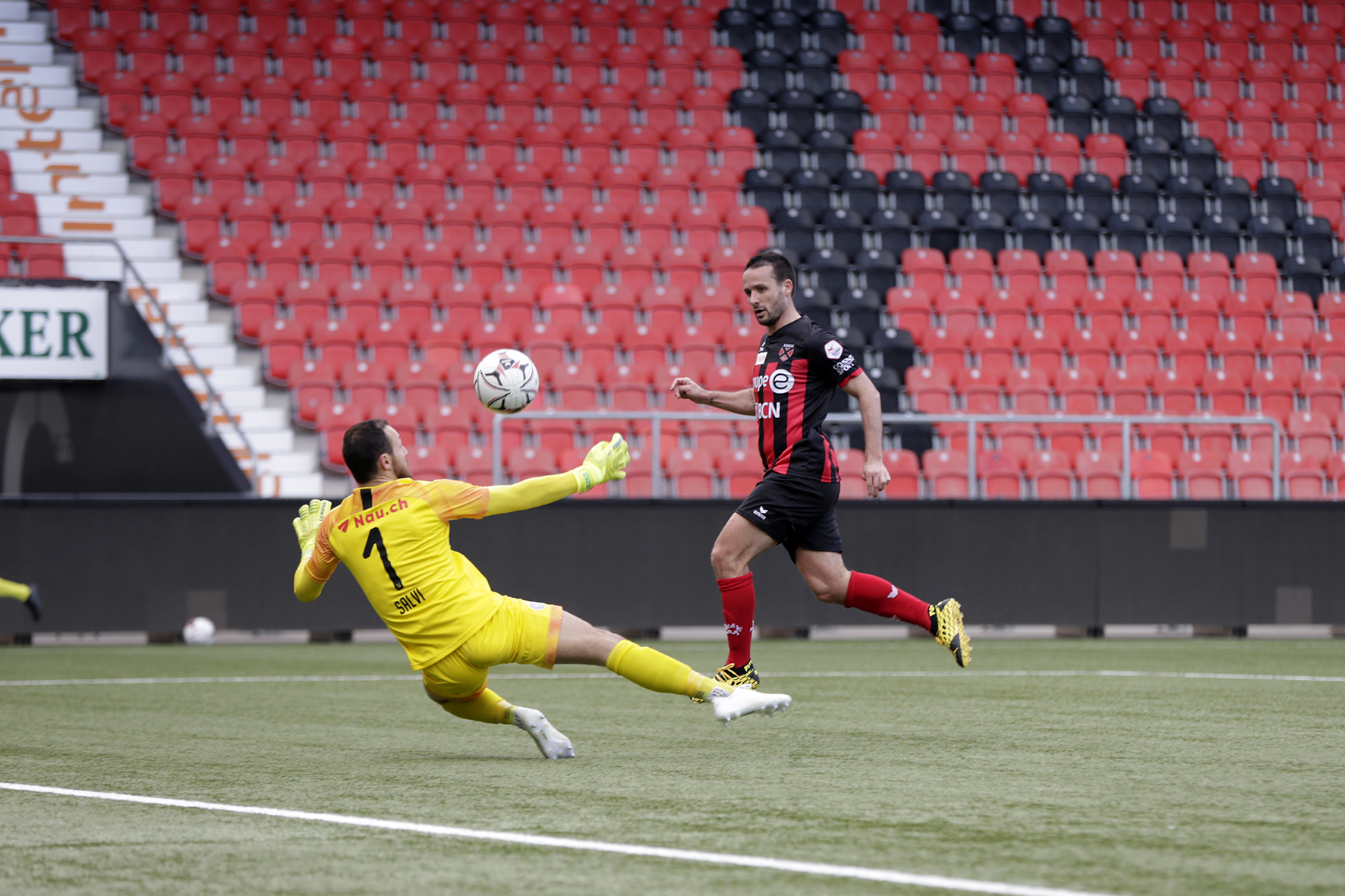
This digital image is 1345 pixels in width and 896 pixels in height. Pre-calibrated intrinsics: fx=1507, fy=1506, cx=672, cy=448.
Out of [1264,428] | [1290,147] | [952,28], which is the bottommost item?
[1264,428]

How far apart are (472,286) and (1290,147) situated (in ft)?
39.9

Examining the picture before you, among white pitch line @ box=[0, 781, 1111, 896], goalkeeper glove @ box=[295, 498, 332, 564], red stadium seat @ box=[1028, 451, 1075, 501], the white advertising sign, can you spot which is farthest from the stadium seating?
white pitch line @ box=[0, 781, 1111, 896]

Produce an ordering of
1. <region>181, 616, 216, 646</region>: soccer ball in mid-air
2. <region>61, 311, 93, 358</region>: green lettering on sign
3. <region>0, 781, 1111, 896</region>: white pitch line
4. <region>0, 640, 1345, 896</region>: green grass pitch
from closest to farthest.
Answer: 1. <region>0, 781, 1111, 896</region>: white pitch line
2. <region>0, 640, 1345, 896</region>: green grass pitch
3. <region>181, 616, 216, 646</region>: soccer ball in mid-air
4. <region>61, 311, 93, 358</region>: green lettering on sign

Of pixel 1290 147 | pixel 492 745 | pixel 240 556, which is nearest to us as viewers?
pixel 492 745

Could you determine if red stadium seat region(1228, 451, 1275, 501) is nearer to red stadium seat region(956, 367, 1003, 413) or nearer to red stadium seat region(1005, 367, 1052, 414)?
red stadium seat region(1005, 367, 1052, 414)

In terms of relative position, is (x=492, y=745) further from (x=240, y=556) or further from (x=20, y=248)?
(x=20, y=248)

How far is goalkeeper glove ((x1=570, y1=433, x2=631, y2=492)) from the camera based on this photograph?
16.9 feet

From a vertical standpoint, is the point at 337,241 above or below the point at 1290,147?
below

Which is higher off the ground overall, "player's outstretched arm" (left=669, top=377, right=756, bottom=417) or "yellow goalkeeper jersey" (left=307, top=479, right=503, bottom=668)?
"player's outstretched arm" (left=669, top=377, right=756, bottom=417)

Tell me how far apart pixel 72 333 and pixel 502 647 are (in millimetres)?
10156

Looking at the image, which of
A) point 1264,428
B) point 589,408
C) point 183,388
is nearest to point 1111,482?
point 1264,428

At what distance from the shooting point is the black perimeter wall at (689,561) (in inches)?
523

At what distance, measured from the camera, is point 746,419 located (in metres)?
13.8

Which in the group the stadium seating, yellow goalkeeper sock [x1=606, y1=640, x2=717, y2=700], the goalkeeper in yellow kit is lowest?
yellow goalkeeper sock [x1=606, y1=640, x2=717, y2=700]
